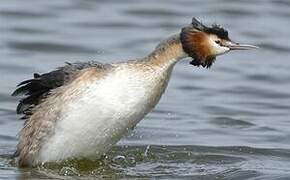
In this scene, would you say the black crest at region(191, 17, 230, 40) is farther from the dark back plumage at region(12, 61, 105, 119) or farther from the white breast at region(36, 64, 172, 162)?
the dark back plumage at region(12, 61, 105, 119)

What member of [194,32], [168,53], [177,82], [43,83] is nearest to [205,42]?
[194,32]

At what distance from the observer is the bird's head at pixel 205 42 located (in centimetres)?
950

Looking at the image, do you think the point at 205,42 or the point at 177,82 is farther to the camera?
the point at 177,82

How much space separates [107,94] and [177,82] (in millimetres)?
5086

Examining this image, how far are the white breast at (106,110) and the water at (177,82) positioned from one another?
1.13 ft

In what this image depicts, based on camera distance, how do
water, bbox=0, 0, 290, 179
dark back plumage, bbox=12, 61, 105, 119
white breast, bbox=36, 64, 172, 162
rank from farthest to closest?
1. water, bbox=0, 0, 290, 179
2. dark back plumage, bbox=12, 61, 105, 119
3. white breast, bbox=36, 64, 172, 162

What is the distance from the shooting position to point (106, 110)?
9.48m

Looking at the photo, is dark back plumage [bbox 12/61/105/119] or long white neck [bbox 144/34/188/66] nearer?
long white neck [bbox 144/34/188/66]

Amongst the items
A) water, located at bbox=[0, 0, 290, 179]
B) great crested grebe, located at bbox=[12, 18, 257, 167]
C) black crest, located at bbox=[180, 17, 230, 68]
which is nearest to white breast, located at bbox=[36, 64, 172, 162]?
great crested grebe, located at bbox=[12, 18, 257, 167]

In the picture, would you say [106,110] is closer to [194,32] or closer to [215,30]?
[194,32]

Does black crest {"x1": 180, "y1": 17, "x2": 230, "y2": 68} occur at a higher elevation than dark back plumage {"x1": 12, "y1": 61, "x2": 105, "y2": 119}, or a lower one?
higher

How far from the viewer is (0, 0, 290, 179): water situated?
10.4 metres

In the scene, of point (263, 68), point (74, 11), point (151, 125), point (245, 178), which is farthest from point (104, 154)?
point (74, 11)

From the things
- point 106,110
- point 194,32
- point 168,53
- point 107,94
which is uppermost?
point 194,32
